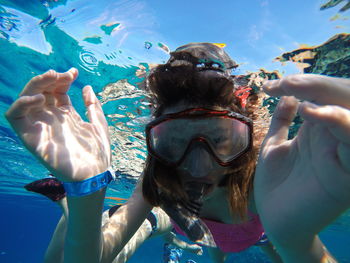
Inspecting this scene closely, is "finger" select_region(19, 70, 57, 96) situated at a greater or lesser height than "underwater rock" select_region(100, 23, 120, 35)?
lesser

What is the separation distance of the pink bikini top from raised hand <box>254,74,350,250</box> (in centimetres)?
225

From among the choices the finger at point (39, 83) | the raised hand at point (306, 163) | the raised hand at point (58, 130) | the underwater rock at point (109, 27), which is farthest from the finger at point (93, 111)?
the underwater rock at point (109, 27)

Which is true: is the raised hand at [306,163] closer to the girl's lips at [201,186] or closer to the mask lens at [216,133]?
the mask lens at [216,133]

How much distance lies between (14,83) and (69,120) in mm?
8862

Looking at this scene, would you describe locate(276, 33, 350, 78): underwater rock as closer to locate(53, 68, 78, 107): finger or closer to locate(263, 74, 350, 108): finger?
locate(263, 74, 350, 108): finger

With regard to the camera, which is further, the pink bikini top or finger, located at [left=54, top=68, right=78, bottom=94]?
the pink bikini top

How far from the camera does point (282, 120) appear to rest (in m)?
2.05

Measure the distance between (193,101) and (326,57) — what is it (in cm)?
518

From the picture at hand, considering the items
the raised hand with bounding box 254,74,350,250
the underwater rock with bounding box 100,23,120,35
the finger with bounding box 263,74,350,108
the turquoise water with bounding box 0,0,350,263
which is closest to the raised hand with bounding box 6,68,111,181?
the raised hand with bounding box 254,74,350,250

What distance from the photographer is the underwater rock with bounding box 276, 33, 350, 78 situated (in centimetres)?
561

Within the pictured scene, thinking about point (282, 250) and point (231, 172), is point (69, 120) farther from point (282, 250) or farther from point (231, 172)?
point (282, 250)

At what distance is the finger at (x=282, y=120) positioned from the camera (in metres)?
1.96

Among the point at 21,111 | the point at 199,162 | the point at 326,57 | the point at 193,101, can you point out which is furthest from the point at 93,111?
the point at 326,57

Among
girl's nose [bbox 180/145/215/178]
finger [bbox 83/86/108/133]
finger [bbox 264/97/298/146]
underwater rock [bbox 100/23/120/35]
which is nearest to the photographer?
finger [bbox 264/97/298/146]
